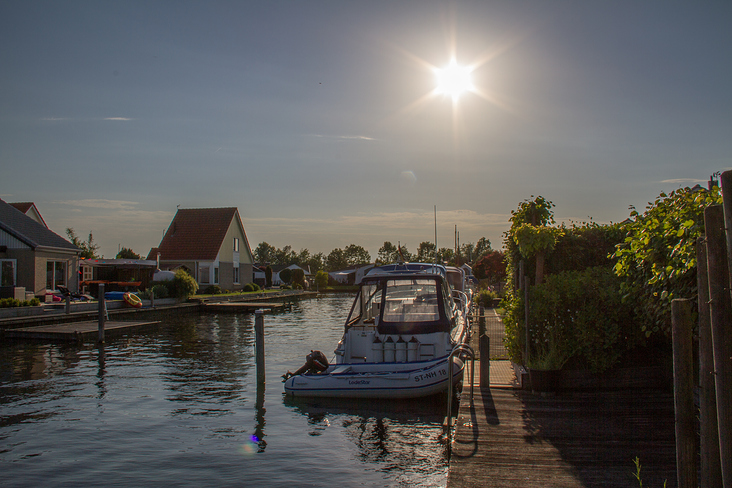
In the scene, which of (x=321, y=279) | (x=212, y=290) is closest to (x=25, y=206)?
(x=212, y=290)

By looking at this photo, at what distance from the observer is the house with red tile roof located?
50.0 meters

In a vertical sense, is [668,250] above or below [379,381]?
above

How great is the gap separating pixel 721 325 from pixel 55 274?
127ft

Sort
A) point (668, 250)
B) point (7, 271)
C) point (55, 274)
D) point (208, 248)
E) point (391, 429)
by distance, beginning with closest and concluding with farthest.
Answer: point (668, 250) → point (391, 429) → point (7, 271) → point (55, 274) → point (208, 248)

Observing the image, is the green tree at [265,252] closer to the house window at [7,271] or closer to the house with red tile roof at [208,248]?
the house with red tile roof at [208,248]

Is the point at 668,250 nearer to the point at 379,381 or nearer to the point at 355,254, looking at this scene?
the point at 379,381

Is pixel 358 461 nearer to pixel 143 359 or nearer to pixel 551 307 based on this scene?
pixel 551 307

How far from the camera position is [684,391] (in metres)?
3.50

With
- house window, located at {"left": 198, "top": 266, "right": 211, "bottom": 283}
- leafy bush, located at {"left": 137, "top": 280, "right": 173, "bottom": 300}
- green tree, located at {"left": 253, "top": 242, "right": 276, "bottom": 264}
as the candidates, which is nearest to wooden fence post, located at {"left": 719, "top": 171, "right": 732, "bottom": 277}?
leafy bush, located at {"left": 137, "top": 280, "right": 173, "bottom": 300}

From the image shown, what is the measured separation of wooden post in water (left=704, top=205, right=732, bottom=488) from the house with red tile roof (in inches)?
1909

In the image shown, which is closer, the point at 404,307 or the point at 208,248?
the point at 404,307

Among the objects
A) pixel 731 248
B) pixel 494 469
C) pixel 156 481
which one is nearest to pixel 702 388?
pixel 731 248

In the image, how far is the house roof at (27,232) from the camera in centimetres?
3056

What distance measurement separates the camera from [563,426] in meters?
7.32
